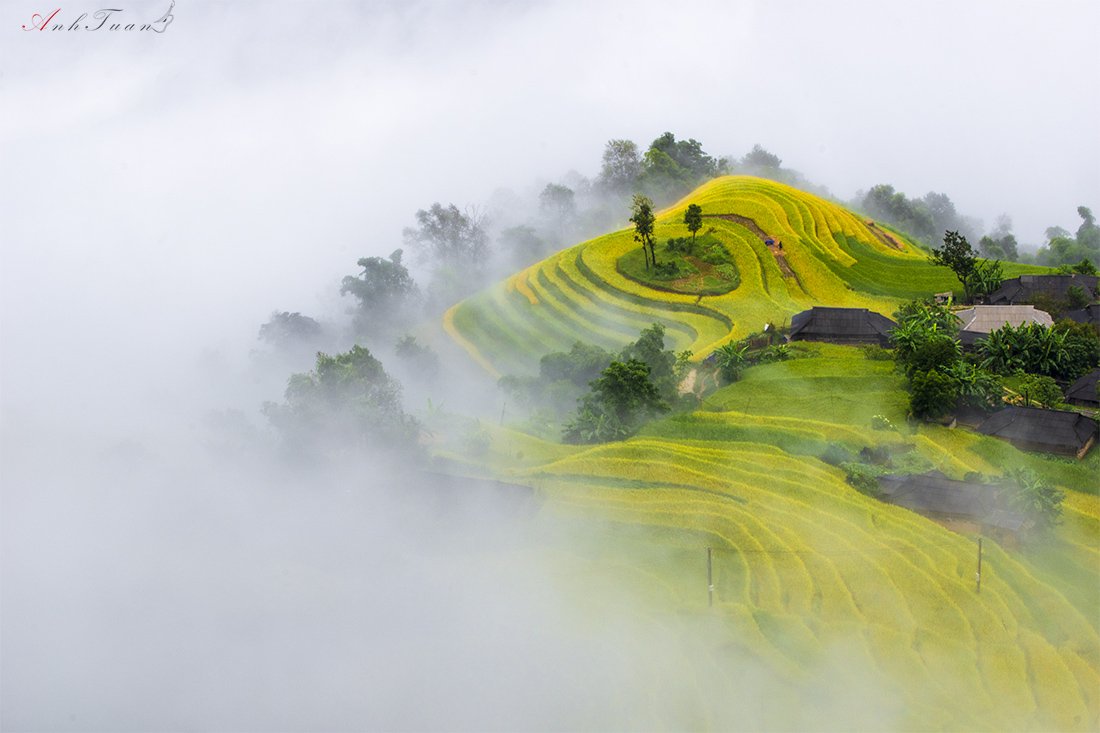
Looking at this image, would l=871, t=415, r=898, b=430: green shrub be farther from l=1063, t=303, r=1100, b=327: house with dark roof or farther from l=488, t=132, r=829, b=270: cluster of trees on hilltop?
l=488, t=132, r=829, b=270: cluster of trees on hilltop

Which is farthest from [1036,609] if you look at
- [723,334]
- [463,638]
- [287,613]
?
[723,334]

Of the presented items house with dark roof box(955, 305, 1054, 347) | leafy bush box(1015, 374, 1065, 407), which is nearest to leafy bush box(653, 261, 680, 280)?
house with dark roof box(955, 305, 1054, 347)

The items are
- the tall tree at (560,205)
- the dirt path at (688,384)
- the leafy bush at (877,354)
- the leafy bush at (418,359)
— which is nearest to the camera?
the leafy bush at (877,354)

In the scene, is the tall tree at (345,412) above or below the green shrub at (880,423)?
above

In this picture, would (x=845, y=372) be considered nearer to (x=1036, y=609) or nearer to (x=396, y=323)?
(x=1036, y=609)

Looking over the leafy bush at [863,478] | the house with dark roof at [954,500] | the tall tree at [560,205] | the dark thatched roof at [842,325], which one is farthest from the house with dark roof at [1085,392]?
the tall tree at [560,205]

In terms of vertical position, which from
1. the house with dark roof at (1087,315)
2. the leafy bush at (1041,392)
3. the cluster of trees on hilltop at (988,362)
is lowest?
the leafy bush at (1041,392)

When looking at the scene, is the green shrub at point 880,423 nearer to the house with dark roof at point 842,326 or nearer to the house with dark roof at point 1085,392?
the house with dark roof at point 1085,392
